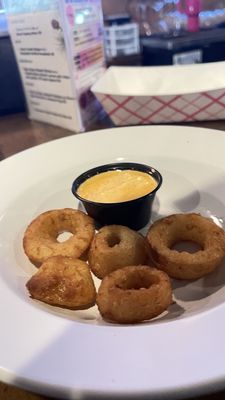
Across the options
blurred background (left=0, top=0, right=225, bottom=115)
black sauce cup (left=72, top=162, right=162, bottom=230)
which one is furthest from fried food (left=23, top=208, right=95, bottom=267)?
blurred background (left=0, top=0, right=225, bottom=115)

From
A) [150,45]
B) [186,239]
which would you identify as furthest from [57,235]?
[150,45]

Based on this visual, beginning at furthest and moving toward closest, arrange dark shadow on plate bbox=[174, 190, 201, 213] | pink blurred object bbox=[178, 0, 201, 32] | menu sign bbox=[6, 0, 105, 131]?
pink blurred object bbox=[178, 0, 201, 32]
menu sign bbox=[6, 0, 105, 131]
dark shadow on plate bbox=[174, 190, 201, 213]

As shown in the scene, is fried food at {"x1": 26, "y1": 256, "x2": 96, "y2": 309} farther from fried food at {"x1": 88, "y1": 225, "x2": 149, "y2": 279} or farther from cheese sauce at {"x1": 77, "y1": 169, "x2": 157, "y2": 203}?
cheese sauce at {"x1": 77, "y1": 169, "x2": 157, "y2": 203}

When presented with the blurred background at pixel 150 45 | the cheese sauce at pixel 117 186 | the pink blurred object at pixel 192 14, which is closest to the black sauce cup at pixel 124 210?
the cheese sauce at pixel 117 186

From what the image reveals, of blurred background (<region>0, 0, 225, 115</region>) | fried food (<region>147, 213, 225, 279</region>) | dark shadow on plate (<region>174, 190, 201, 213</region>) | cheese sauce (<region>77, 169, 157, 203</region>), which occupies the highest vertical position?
blurred background (<region>0, 0, 225, 115</region>)

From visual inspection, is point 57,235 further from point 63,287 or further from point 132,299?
point 132,299
